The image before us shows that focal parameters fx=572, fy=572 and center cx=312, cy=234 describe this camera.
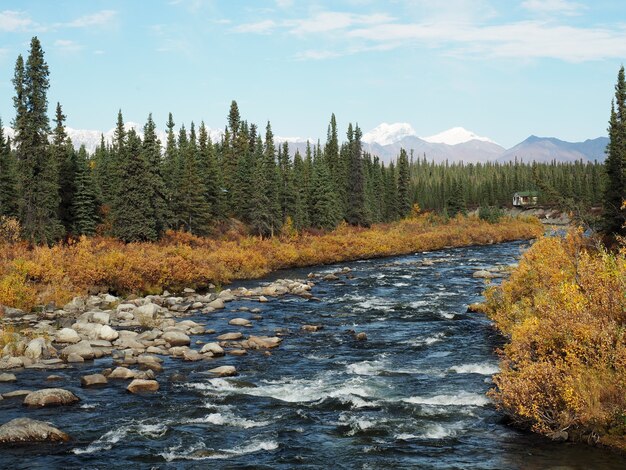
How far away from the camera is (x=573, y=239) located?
2231 cm

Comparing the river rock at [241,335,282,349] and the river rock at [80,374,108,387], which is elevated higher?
the river rock at [80,374,108,387]

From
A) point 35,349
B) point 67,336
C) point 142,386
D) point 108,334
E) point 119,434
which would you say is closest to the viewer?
point 119,434

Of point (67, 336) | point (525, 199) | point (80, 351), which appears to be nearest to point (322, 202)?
point (67, 336)

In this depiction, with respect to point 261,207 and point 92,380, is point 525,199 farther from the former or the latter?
point 92,380

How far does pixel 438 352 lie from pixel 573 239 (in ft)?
23.2

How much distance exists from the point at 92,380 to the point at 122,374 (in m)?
0.97

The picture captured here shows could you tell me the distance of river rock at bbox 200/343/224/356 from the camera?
21188 mm

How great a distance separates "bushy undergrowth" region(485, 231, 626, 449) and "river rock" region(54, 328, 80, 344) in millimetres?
15952

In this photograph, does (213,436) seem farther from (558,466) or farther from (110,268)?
(110,268)

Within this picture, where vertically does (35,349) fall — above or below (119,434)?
above

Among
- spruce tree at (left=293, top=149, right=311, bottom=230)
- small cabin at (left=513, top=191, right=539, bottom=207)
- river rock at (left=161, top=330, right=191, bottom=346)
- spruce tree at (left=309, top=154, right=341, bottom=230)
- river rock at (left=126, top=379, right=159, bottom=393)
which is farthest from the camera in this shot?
small cabin at (left=513, top=191, right=539, bottom=207)

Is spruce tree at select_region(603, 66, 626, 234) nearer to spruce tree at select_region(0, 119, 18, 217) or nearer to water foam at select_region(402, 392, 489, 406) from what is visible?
water foam at select_region(402, 392, 489, 406)

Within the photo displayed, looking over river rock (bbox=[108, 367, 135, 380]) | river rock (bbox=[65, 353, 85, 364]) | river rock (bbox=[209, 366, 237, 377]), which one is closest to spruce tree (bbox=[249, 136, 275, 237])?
river rock (bbox=[65, 353, 85, 364])

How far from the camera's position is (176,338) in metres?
22.8
